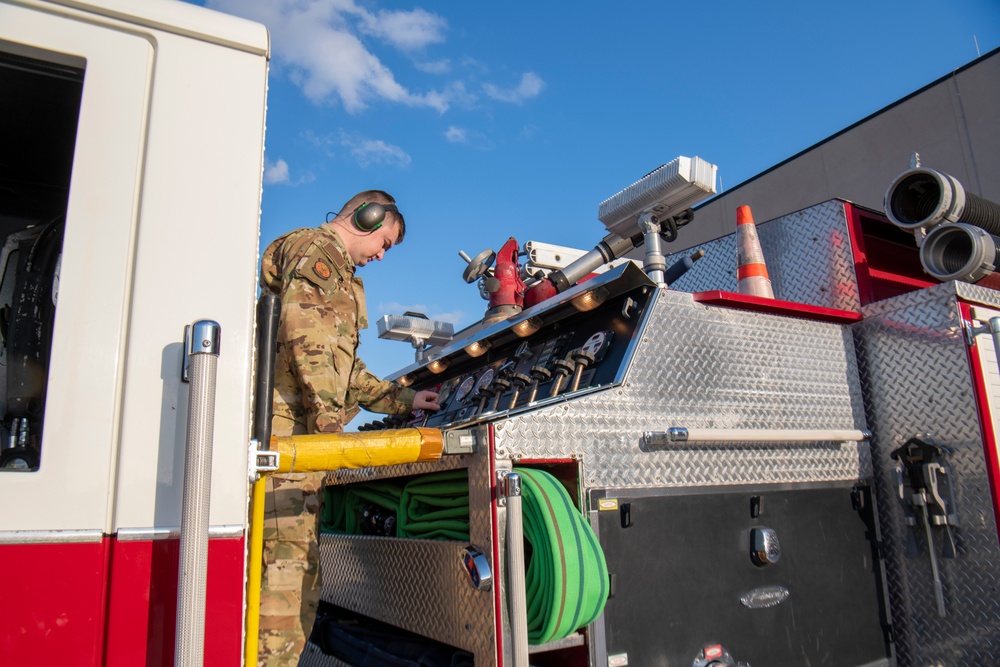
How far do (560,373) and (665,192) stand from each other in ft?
4.03

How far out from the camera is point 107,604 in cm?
115

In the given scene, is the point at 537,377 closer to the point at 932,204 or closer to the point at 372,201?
the point at 372,201

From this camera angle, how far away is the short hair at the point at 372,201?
297 centimetres

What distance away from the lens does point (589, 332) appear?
2.89 metres

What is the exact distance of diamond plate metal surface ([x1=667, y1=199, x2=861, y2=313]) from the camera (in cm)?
343

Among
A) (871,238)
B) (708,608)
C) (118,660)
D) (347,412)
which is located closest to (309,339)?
(347,412)

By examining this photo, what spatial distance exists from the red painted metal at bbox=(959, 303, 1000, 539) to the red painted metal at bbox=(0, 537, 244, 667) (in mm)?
2743

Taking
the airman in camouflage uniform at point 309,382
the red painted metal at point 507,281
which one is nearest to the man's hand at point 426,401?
the airman in camouflage uniform at point 309,382

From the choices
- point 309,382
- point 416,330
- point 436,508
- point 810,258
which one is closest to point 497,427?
point 436,508

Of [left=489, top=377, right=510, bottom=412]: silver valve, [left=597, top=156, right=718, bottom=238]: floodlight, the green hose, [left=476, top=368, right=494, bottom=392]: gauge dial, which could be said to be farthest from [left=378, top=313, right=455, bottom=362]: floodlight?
the green hose

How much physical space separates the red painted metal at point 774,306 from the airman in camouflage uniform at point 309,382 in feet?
3.80

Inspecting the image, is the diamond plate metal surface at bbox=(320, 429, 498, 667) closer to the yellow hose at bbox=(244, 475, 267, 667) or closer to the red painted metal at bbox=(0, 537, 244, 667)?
the yellow hose at bbox=(244, 475, 267, 667)

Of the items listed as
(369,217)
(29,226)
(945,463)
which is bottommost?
(945,463)

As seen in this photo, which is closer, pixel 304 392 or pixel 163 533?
pixel 163 533
